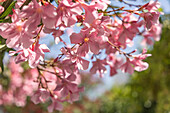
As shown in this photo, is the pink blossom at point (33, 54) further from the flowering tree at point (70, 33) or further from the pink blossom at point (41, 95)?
the pink blossom at point (41, 95)

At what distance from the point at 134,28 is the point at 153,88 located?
3471 millimetres

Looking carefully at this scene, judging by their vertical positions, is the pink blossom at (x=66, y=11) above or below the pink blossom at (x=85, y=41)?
above

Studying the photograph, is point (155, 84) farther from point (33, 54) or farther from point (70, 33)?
point (33, 54)

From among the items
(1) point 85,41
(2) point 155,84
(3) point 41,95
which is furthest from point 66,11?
(2) point 155,84

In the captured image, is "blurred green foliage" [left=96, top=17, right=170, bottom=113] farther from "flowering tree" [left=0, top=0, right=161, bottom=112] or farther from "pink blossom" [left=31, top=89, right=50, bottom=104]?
"pink blossom" [left=31, top=89, right=50, bottom=104]

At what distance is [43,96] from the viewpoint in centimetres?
72

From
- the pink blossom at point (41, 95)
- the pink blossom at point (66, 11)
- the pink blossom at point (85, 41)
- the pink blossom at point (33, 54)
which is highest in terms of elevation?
the pink blossom at point (66, 11)

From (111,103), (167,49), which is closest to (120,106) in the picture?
(111,103)

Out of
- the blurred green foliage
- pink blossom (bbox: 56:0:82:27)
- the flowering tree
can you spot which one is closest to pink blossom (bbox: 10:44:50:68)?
the flowering tree

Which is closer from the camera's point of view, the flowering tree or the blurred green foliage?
the flowering tree

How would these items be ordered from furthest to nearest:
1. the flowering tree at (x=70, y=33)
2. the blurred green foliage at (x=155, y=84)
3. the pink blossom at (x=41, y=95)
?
the blurred green foliage at (x=155, y=84) → the pink blossom at (x=41, y=95) → the flowering tree at (x=70, y=33)

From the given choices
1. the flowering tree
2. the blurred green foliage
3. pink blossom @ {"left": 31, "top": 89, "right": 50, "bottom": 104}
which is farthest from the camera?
the blurred green foliage

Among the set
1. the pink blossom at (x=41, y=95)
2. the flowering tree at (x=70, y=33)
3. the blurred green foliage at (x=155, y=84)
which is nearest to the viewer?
the flowering tree at (x=70, y=33)

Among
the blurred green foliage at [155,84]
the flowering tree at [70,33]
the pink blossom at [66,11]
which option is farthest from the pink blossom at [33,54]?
the blurred green foliage at [155,84]
